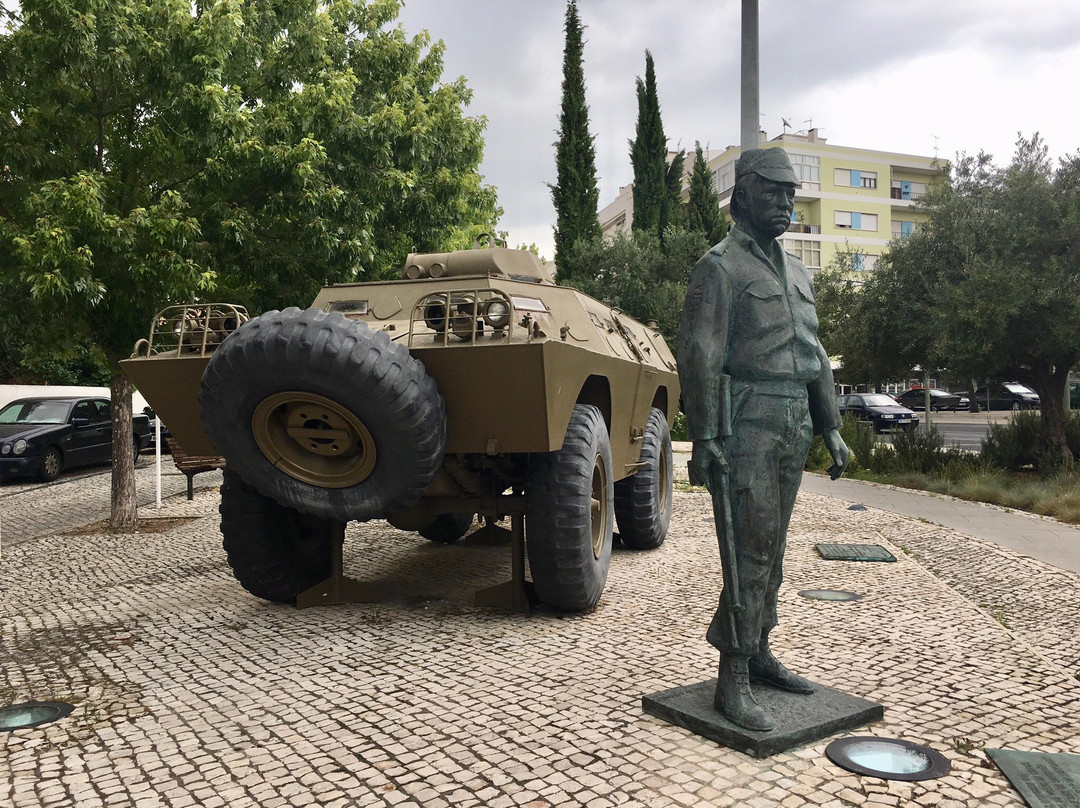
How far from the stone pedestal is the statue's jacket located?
1.12 metres

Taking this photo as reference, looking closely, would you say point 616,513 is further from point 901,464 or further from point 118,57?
point 901,464

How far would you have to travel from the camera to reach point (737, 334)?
3.74 m

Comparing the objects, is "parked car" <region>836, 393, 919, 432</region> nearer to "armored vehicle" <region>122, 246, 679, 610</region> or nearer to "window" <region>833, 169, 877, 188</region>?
"window" <region>833, 169, 877, 188</region>

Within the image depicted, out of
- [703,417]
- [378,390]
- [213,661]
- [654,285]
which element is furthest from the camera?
[654,285]

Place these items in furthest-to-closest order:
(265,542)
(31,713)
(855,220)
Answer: (855,220) < (265,542) < (31,713)

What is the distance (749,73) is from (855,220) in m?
45.4

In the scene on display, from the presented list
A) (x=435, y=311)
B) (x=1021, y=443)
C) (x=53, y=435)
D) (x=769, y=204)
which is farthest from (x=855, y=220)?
(x=769, y=204)

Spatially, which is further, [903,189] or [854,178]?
[903,189]

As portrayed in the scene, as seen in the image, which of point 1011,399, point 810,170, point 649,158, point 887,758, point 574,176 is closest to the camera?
point 887,758

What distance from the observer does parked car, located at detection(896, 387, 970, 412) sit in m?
Answer: 40.1

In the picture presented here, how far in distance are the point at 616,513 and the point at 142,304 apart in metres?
5.16

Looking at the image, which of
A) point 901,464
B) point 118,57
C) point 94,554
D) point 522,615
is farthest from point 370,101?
point 901,464

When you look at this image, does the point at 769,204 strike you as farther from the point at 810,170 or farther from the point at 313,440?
the point at 810,170

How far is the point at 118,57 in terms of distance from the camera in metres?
8.59
